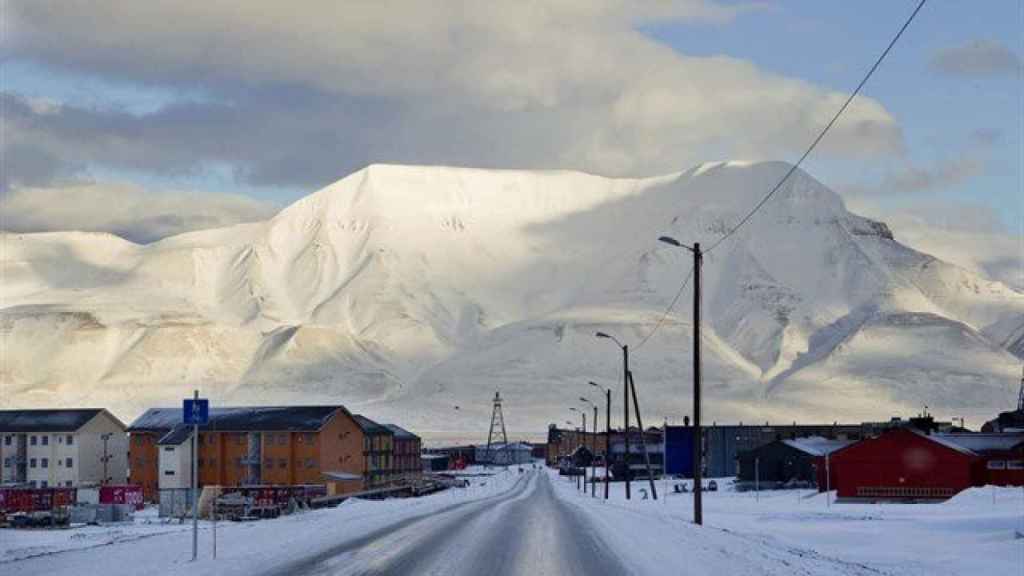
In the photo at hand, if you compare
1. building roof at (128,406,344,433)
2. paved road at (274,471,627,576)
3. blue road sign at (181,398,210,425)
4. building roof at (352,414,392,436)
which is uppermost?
blue road sign at (181,398,210,425)

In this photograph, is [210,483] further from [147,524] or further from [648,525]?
[648,525]

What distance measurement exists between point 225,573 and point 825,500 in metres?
76.0

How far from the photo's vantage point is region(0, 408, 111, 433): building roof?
140500mm

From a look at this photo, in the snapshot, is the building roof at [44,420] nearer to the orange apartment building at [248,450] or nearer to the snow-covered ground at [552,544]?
the orange apartment building at [248,450]

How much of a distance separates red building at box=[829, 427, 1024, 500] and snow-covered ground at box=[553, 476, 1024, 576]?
4760mm

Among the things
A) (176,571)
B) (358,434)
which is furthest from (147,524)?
(358,434)

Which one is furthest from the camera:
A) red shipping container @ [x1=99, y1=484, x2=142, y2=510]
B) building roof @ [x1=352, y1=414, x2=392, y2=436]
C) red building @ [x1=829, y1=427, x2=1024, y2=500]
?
building roof @ [x1=352, y1=414, x2=392, y2=436]

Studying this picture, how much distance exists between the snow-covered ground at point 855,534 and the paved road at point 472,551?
154 cm

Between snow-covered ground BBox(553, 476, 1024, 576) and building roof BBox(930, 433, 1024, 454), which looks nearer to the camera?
snow-covered ground BBox(553, 476, 1024, 576)

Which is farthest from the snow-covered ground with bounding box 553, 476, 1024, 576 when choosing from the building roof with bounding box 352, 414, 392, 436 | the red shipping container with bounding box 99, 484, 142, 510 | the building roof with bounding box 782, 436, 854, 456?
the building roof with bounding box 352, 414, 392, 436

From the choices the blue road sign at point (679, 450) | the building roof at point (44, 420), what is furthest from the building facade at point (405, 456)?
the building roof at point (44, 420)

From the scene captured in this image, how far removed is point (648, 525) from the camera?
6550 cm

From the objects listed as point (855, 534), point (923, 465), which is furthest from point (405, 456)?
point (855, 534)

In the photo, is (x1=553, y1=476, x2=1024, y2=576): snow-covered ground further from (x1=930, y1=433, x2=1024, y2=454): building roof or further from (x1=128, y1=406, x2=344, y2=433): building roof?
(x1=128, y1=406, x2=344, y2=433): building roof
